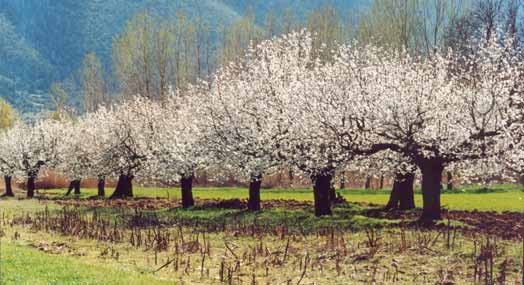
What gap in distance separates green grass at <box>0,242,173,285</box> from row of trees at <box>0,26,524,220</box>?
13.5 meters

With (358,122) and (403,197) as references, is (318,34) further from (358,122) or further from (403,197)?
(358,122)

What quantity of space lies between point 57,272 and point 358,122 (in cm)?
1534

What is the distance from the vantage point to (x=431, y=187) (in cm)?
2767

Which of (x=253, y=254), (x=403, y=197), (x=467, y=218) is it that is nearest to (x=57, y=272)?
(x=253, y=254)

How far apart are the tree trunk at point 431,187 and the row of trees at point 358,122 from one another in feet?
0.15

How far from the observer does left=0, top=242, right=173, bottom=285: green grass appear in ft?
47.5

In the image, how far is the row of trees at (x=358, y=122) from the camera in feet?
85.1

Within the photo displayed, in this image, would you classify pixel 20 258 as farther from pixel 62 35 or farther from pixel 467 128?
pixel 62 35

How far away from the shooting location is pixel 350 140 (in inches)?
1075

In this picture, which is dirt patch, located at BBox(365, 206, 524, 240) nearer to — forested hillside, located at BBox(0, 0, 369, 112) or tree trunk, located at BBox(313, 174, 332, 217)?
tree trunk, located at BBox(313, 174, 332, 217)

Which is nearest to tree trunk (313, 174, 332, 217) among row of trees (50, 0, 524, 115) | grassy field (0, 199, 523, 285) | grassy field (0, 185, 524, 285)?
grassy field (0, 185, 524, 285)

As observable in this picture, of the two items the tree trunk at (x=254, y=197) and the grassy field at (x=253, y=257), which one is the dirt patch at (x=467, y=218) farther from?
the grassy field at (x=253, y=257)

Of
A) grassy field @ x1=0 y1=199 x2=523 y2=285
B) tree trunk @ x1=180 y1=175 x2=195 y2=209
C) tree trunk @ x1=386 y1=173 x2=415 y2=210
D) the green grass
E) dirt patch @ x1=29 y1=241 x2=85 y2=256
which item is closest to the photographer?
the green grass

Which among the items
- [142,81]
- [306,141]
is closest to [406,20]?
[306,141]
